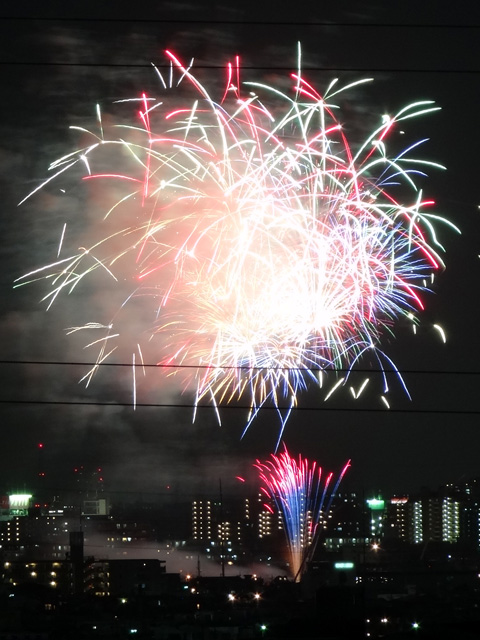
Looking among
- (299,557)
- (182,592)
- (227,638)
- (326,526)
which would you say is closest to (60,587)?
(182,592)

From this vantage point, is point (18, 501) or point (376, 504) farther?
point (18, 501)

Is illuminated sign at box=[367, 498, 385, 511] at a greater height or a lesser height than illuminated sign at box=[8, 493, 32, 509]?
greater

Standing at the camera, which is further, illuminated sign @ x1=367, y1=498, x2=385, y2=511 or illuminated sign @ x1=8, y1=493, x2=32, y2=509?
illuminated sign @ x1=8, y1=493, x2=32, y2=509

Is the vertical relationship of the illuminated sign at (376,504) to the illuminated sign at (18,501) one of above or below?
above

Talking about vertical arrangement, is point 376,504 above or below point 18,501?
above

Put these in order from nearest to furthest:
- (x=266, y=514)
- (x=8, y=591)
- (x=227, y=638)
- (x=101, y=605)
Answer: (x=227, y=638), (x=101, y=605), (x=8, y=591), (x=266, y=514)

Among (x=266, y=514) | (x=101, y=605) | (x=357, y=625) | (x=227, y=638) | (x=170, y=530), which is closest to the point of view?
(x=357, y=625)

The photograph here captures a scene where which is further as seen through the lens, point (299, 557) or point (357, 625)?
point (299, 557)

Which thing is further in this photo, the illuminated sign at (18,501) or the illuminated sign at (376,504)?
the illuminated sign at (18,501)

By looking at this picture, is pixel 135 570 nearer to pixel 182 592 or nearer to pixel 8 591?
pixel 182 592

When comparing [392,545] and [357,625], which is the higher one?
[357,625]
